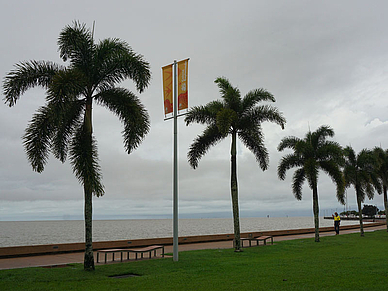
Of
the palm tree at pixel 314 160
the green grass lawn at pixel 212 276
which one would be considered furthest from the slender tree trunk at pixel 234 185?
the palm tree at pixel 314 160

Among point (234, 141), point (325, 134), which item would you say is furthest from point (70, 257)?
point (325, 134)

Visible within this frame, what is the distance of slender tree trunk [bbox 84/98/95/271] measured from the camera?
11.9 meters

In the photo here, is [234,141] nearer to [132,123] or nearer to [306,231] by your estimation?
[132,123]

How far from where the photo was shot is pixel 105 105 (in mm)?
13766

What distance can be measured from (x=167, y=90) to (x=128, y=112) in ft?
11.4

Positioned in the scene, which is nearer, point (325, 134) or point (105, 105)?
point (105, 105)

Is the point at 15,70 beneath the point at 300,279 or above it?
above

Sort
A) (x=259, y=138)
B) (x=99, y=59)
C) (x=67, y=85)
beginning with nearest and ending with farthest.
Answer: (x=67, y=85) < (x=99, y=59) < (x=259, y=138)

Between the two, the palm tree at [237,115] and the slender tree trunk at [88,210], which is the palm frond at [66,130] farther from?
the palm tree at [237,115]

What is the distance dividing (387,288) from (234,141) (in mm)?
12507

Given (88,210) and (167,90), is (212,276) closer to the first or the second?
(88,210)

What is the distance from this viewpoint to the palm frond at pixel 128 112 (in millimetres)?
13180

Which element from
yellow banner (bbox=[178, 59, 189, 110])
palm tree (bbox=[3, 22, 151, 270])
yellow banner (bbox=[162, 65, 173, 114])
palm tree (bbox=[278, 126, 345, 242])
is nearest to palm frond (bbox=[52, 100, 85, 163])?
palm tree (bbox=[3, 22, 151, 270])

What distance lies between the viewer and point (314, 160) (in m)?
24.8
